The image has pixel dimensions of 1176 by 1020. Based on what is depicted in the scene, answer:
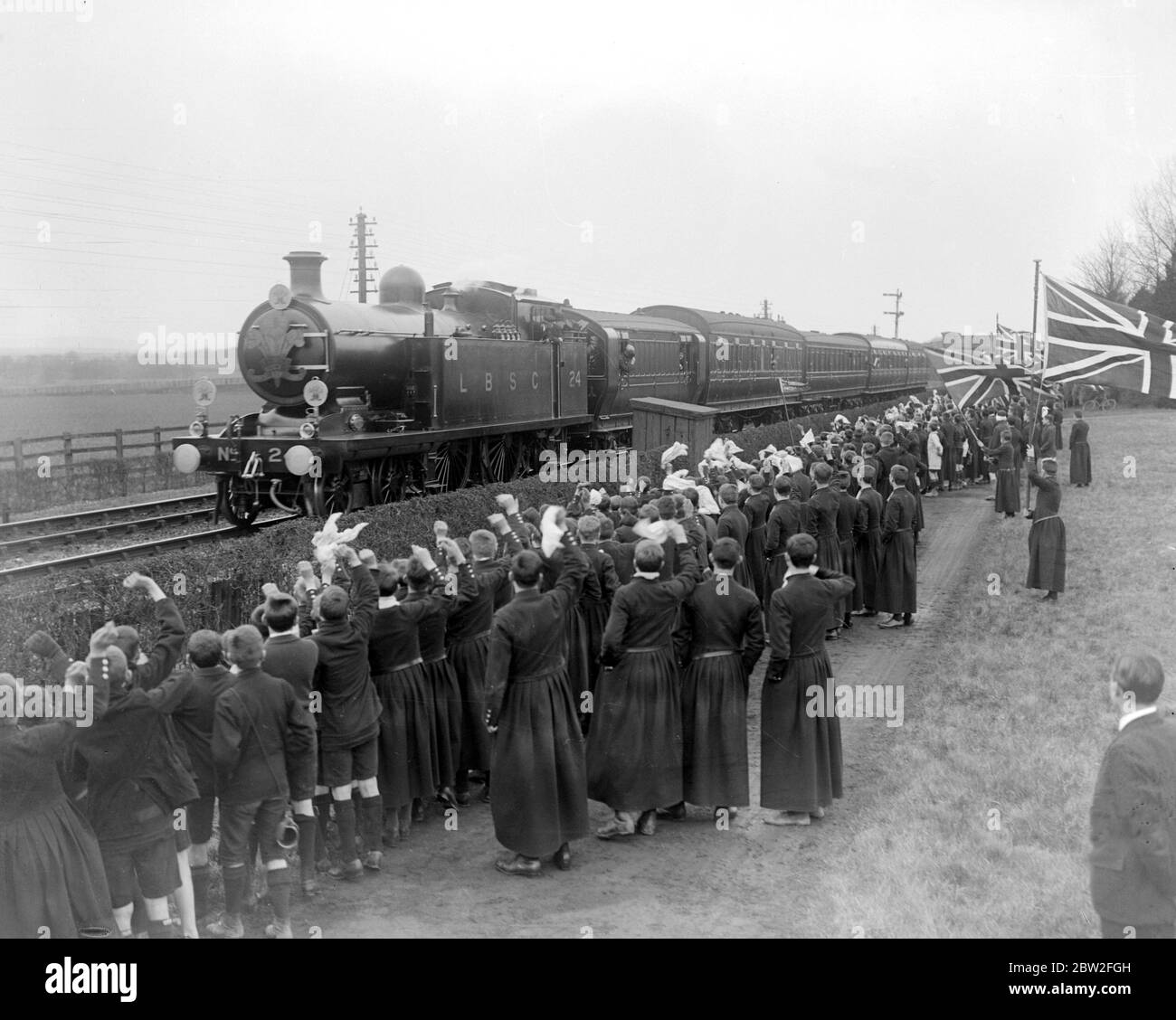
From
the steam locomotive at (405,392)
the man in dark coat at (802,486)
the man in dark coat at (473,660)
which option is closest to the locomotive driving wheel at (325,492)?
the steam locomotive at (405,392)

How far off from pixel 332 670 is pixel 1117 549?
13.4 meters

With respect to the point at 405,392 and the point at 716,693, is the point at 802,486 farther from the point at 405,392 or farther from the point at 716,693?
the point at 405,392

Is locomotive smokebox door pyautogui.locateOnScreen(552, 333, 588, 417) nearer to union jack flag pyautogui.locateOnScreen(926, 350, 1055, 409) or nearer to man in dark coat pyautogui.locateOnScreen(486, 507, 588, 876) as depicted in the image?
union jack flag pyautogui.locateOnScreen(926, 350, 1055, 409)

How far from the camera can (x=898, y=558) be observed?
11.7 meters

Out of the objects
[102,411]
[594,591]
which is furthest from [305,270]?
[102,411]

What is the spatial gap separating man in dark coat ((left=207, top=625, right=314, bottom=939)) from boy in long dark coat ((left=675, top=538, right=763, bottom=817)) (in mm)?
2510

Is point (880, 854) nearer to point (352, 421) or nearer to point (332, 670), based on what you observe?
point (332, 670)

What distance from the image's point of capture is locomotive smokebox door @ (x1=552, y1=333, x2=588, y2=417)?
18.6 m

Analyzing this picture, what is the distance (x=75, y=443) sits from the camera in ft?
95.8

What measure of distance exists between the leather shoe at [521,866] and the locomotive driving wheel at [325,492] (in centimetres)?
765

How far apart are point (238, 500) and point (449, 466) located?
301 centimetres

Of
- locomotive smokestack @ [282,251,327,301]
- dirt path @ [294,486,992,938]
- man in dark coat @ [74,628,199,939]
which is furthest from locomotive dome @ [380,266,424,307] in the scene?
man in dark coat @ [74,628,199,939]

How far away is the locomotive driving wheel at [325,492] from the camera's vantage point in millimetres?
13148
